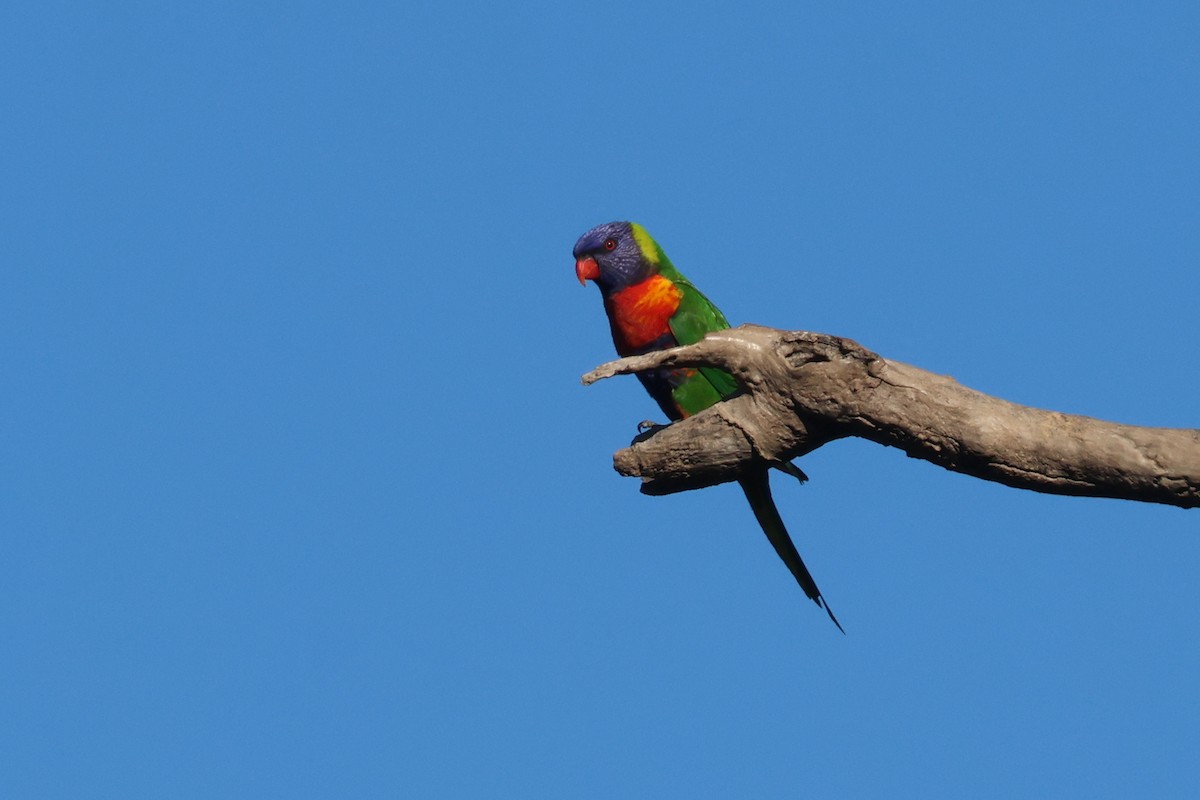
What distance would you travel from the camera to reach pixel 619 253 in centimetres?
761

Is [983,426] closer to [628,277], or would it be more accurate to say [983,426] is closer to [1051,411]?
[1051,411]

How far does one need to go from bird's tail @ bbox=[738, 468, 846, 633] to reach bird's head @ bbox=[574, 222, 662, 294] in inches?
61.8

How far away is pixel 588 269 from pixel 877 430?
9.17 ft

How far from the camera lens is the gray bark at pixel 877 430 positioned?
5.07 meters

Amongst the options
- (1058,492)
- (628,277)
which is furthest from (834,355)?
(628,277)

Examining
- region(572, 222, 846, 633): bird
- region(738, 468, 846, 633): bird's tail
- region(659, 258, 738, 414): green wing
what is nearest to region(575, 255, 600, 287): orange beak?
region(572, 222, 846, 633): bird

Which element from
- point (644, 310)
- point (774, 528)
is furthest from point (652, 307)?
point (774, 528)

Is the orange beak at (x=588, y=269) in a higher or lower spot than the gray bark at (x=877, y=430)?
higher

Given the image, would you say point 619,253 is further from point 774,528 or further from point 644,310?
point 774,528

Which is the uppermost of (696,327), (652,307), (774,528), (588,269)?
(588,269)

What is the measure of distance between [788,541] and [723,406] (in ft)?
4.63

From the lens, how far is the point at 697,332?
7.44 m

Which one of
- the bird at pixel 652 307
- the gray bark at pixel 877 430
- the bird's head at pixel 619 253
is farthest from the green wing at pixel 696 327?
the gray bark at pixel 877 430

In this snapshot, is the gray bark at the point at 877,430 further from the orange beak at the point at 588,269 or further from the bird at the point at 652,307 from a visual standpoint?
the orange beak at the point at 588,269
